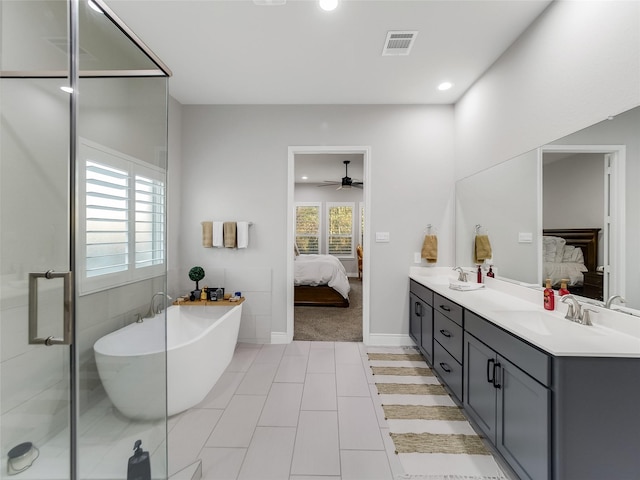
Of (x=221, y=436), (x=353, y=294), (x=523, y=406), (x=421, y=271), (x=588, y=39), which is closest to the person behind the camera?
(x=523, y=406)

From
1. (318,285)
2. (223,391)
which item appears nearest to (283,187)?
(223,391)

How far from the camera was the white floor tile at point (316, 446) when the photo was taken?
1585mm

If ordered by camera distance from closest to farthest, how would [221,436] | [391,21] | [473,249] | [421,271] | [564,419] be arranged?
[564,419], [221,436], [391,21], [473,249], [421,271]

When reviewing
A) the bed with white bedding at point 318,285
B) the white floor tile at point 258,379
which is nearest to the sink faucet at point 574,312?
the white floor tile at point 258,379

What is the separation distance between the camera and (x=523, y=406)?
4.42 ft

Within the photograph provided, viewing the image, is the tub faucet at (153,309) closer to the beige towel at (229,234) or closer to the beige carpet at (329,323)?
the beige towel at (229,234)

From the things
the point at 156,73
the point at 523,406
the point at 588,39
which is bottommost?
the point at 523,406

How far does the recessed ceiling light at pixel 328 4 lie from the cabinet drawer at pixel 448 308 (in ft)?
7.40

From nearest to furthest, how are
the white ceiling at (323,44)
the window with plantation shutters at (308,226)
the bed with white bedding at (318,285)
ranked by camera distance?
the white ceiling at (323,44) → the bed with white bedding at (318,285) → the window with plantation shutters at (308,226)

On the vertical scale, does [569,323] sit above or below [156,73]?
below

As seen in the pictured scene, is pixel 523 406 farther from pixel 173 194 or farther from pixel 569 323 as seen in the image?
pixel 173 194

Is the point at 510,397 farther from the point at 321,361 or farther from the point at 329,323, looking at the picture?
the point at 329,323

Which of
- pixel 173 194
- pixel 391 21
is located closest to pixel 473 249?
pixel 391 21

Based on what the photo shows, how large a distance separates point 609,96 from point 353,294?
5174mm
